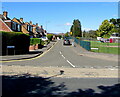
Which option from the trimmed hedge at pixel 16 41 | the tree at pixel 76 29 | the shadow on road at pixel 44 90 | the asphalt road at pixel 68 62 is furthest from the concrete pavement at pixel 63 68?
the tree at pixel 76 29

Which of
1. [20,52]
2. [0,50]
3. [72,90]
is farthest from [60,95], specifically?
[20,52]

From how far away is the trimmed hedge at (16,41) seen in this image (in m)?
19.4

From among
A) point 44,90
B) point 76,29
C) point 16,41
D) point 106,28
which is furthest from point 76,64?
point 76,29

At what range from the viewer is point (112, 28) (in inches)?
4075

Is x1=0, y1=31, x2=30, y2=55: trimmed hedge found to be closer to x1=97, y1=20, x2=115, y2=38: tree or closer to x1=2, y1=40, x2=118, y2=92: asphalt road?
x1=2, y1=40, x2=118, y2=92: asphalt road

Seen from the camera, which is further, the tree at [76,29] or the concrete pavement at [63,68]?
the tree at [76,29]

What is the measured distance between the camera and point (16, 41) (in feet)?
68.3

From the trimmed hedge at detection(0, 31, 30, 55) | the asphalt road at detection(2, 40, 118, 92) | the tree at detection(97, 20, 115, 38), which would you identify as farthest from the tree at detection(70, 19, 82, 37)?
the asphalt road at detection(2, 40, 118, 92)

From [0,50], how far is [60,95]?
14.3 m

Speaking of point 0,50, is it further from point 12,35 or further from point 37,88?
point 37,88

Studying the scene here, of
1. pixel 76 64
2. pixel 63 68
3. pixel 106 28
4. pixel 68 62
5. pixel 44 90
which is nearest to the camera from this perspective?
pixel 44 90

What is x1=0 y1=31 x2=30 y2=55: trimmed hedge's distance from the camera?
19375mm

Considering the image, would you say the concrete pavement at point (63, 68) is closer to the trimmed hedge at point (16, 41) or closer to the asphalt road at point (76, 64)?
the asphalt road at point (76, 64)

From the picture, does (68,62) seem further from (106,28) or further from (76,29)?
(76,29)
